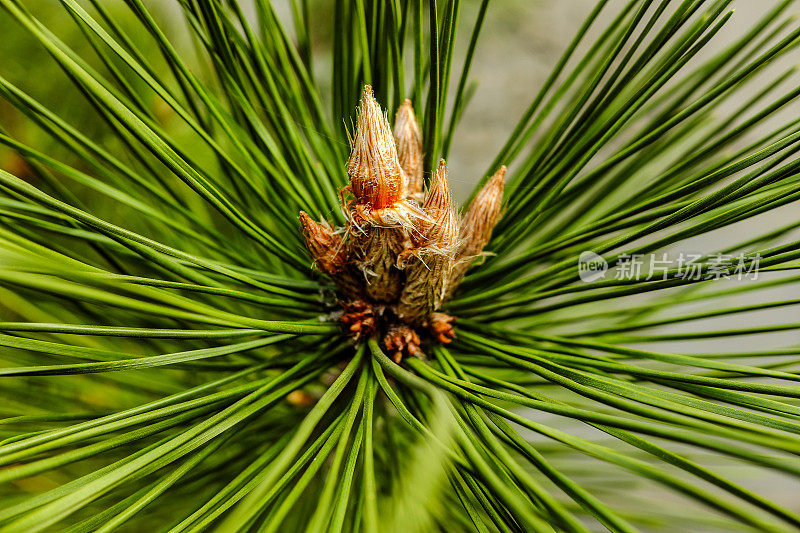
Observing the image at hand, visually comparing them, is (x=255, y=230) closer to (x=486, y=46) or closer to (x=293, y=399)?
(x=293, y=399)

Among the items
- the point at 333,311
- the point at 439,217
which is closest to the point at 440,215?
the point at 439,217

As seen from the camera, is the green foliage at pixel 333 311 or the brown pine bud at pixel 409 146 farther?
the brown pine bud at pixel 409 146

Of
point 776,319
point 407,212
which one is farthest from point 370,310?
point 776,319

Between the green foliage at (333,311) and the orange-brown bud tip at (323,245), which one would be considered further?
the orange-brown bud tip at (323,245)

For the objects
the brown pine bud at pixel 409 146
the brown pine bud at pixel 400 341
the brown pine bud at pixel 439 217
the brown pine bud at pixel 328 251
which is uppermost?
the brown pine bud at pixel 409 146

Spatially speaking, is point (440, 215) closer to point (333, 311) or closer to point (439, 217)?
point (439, 217)

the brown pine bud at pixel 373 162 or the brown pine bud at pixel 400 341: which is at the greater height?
the brown pine bud at pixel 373 162

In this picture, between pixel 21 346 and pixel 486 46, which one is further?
pixel 486 46
